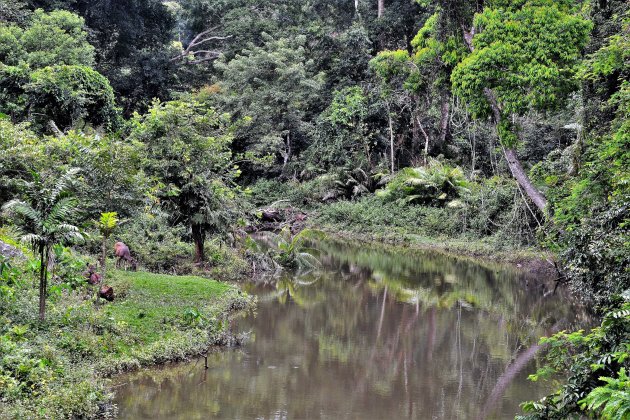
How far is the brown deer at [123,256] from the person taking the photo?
586 inches

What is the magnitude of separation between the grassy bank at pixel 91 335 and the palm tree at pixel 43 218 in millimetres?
600

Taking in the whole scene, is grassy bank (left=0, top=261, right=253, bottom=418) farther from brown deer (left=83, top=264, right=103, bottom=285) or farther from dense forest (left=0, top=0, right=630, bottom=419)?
brown deer (left=83, top=264, right=103, bottom=285)

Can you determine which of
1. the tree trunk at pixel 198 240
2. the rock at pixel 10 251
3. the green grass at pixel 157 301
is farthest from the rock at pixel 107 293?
the tree trunk at pixel 198 240

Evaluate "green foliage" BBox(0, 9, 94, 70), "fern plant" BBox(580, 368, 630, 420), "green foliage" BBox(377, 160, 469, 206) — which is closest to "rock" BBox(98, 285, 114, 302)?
"fern plant" BBox(580, 368, 630, 420)

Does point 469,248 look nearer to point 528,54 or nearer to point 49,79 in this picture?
point 528,54

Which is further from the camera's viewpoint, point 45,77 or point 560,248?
point 45,77

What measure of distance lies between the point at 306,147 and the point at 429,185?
11.4 metres

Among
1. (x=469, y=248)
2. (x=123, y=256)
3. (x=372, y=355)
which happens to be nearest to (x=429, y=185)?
(x=469, y=248)

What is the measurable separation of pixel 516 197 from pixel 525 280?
286 centimetres

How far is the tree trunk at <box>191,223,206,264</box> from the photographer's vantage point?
17.8m

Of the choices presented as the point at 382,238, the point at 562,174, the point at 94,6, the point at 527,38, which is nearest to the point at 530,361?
the point at 562,174

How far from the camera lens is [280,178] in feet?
126

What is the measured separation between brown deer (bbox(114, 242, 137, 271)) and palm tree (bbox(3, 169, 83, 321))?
499 cm

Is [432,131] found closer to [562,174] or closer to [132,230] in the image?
[562,174]
